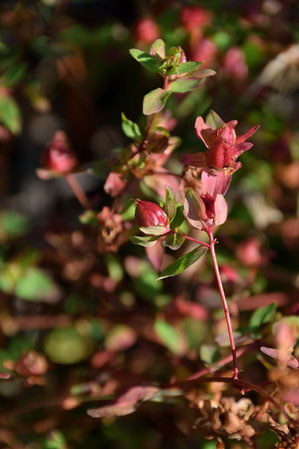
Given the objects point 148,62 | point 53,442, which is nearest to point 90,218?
point 148,62

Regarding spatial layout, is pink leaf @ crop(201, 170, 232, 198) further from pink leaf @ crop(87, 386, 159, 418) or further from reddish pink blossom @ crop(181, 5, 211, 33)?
reddish pink blossom @ crop(181, 5, 211, 33)

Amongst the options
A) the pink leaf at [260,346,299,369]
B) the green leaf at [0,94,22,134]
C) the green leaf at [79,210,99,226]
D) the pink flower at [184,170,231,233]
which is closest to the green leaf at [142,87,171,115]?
the pink flower at [184,170,231,233]

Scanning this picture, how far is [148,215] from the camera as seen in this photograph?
0.79 m

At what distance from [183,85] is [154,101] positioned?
6 centimetres

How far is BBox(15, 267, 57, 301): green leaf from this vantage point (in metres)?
1.25

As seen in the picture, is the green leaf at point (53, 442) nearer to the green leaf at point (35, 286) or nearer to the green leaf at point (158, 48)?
the green leaf at point (35, 286)

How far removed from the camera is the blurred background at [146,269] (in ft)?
3.62

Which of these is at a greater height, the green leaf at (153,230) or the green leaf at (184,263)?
the green leaf at (153,230)

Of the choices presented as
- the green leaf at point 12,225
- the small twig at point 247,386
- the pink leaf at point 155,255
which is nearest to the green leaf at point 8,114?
the green leaf at point 12,225

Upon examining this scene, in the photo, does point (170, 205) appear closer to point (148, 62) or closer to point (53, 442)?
point (148, 62)

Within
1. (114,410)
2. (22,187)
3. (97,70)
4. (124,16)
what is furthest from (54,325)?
(124,16)

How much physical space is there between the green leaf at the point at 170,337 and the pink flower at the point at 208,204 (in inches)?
16.3

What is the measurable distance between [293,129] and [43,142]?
2.71ft

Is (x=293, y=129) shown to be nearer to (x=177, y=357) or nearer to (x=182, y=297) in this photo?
(x=182, y=297)
